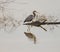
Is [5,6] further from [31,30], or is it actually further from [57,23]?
[57,23]

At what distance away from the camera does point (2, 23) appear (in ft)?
5.53

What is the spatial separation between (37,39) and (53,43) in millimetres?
160

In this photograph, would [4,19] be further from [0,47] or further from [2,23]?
[0,47]

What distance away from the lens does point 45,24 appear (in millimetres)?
1657

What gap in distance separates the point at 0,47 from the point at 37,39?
1.23ft

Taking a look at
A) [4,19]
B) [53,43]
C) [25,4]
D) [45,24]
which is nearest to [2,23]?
[4,19]

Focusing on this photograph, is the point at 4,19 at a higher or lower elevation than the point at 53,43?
higher

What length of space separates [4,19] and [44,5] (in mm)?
423

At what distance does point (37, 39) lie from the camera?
1.64 meters

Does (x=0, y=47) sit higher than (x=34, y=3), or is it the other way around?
(x=34, y=3)

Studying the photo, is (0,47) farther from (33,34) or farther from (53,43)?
(53,43)

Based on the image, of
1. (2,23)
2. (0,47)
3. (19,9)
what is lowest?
(0,47)

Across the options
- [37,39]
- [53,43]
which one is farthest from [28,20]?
[53,43]

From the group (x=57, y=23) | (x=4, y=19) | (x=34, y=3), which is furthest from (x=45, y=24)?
(x=4, y=19)
